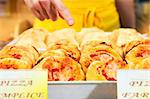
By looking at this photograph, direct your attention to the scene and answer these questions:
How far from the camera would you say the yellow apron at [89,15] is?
152cm

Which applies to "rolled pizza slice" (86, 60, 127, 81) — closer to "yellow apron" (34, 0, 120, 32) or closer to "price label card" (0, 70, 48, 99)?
"price label card" (0, 70, 48, 99)

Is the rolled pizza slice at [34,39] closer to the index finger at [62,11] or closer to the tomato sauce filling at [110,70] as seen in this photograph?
the index finger at [62,11]

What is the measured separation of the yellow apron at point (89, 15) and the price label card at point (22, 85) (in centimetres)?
89

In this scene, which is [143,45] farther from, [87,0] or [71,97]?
[87,0]

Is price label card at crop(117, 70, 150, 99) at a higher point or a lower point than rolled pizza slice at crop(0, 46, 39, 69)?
lower

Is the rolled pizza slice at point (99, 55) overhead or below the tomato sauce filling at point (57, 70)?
overhead

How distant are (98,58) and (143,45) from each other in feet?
0.37

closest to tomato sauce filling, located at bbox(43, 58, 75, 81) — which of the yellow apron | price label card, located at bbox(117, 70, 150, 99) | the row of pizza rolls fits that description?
the row of pizza rolls

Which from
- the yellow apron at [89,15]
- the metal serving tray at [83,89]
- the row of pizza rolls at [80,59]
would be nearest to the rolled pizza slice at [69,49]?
the row of pizza rolls at [80,59]

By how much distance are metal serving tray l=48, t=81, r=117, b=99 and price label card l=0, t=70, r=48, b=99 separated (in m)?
0.03

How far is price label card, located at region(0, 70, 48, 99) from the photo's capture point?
616mm

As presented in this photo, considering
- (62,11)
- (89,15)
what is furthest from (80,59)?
(89,15)

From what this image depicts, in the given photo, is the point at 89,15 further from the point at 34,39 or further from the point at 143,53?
the point at 143,53

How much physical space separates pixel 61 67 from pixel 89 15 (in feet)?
2.75
